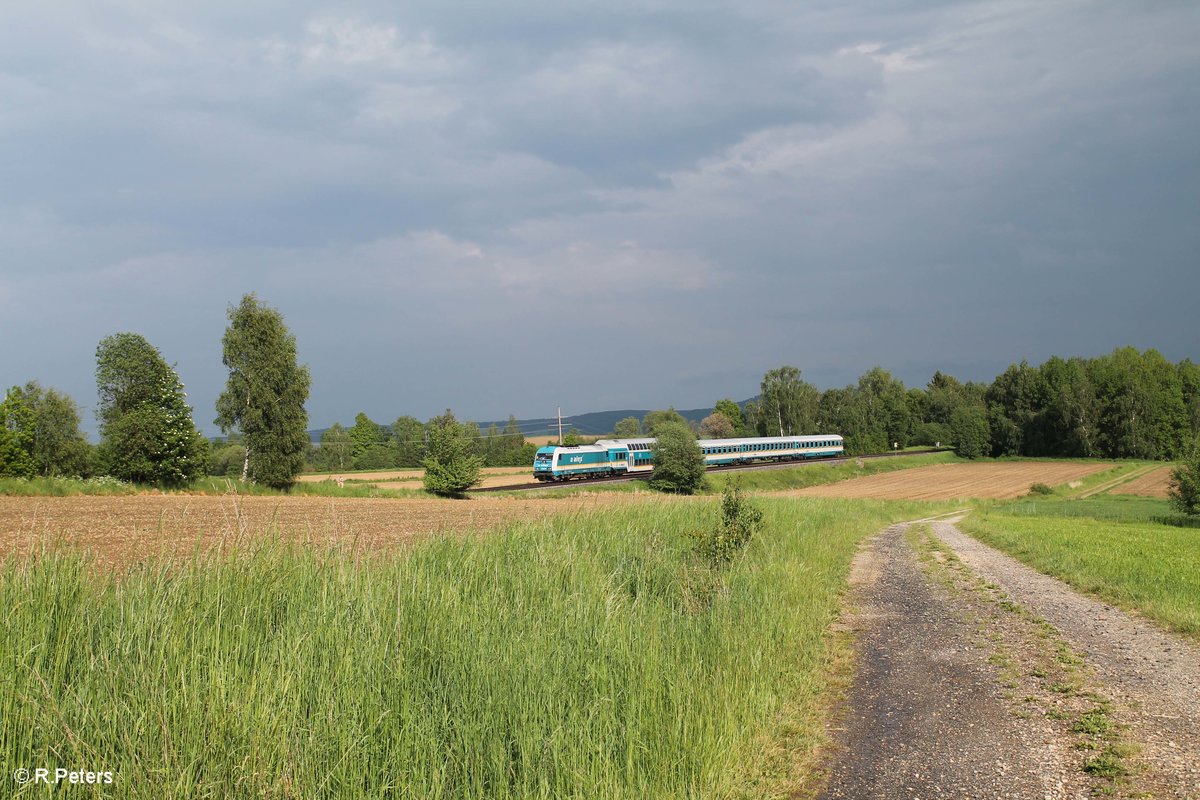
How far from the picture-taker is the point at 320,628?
18.3 ft

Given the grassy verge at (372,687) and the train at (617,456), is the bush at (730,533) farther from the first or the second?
the train at (617,456)

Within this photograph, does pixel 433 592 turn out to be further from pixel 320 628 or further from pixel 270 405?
pixel 270 405

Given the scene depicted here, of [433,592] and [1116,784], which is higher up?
[433,592]

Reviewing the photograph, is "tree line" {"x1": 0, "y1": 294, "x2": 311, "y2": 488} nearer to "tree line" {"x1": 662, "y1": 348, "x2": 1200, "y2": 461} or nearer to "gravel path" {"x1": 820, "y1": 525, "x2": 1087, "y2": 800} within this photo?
"gravel path" {"x1": 820, "y1": 525, "x2": 1087, "y2": 800}

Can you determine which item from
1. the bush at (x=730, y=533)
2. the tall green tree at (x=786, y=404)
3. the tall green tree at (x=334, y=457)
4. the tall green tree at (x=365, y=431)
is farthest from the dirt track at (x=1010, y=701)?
the tall green tree at (x=365, y=431)

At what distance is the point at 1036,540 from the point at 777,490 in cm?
4450

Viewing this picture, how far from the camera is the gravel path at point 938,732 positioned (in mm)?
5289

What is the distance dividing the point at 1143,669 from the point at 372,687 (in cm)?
793

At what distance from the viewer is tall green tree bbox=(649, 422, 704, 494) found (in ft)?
192

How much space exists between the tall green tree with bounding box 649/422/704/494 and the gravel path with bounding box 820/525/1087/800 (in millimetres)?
48114

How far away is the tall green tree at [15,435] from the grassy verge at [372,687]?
60380 mm

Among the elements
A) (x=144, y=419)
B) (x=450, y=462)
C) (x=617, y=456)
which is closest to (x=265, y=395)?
(x=144, y=419)

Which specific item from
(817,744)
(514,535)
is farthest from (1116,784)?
(514,535)

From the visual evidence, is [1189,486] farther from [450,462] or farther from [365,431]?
[365,431]
